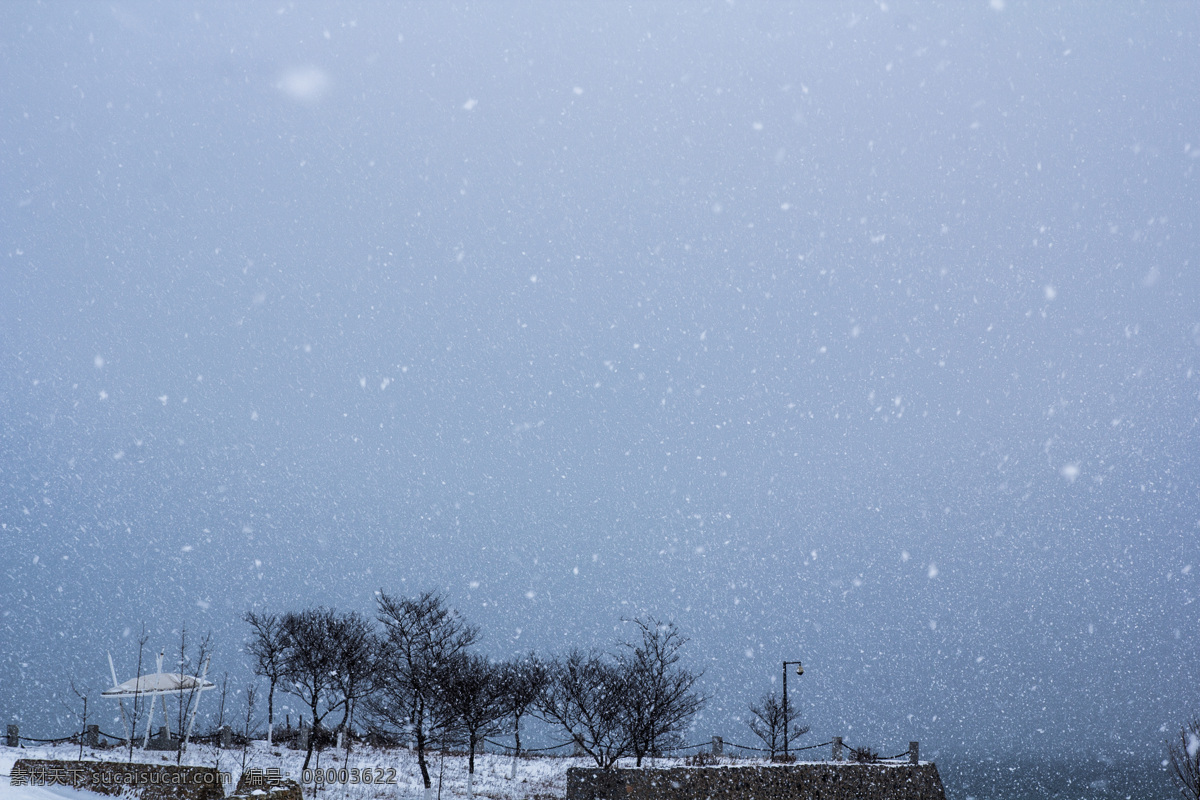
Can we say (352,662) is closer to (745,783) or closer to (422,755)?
(422,755)

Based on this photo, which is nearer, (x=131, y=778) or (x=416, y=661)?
(x=131, y=778)

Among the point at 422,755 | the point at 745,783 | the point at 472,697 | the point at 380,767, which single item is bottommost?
the point at 380,767

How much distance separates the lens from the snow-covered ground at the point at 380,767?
31828mm

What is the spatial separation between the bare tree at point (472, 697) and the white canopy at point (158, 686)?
10.9 meters

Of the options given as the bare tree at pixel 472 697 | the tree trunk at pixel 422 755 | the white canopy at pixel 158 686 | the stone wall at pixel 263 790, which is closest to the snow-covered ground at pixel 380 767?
the tree trunk at pixel 422 755

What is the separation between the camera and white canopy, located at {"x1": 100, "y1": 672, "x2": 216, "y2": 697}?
35.2m

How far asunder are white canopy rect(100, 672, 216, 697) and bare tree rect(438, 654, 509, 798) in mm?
10904

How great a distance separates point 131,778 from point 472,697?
1904 cm

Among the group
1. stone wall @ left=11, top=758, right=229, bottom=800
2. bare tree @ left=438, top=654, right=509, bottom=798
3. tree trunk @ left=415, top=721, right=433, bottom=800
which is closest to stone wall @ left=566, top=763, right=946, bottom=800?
stone wall @ left=11, top=758, right=229, bottom=800

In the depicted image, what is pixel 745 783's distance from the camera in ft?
53.6

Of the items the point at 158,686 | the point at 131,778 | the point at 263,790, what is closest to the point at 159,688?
the point at 158,686

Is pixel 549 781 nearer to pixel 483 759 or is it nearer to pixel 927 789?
pixel 483 759

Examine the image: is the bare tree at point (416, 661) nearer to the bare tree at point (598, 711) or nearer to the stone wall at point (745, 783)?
the bare tree at point (598, 711)

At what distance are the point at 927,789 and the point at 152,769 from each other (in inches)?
691
